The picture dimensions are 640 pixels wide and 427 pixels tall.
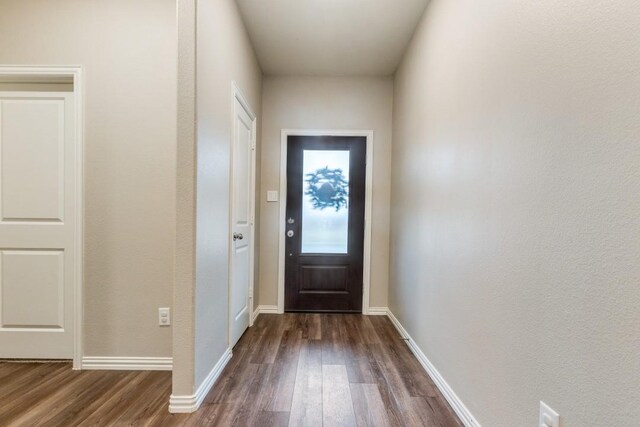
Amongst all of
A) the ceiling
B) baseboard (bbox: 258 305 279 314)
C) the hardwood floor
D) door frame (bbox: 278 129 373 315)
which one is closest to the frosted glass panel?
door frame (bbox: 278 129 373 315)

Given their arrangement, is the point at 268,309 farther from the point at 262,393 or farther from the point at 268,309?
the point at 262,393

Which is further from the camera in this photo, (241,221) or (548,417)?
(241,221)

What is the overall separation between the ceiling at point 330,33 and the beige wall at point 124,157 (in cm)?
82

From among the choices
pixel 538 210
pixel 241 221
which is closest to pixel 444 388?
pixel 538 210

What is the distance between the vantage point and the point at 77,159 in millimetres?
2061

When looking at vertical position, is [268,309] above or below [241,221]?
below

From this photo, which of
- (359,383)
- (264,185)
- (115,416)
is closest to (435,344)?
(359,383)

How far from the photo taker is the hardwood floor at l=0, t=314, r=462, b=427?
159 cm

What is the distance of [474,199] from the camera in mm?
1555

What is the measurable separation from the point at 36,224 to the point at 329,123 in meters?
2.64

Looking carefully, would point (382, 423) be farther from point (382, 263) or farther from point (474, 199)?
point (382, 263)

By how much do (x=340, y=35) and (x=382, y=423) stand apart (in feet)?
9.32

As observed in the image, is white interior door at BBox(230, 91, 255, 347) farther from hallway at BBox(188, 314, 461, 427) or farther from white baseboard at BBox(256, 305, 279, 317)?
white baseboard at BBox(256, 305, 279, 317)

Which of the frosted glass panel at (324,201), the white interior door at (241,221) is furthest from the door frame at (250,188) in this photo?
the frosted glass panel at (324,201)
